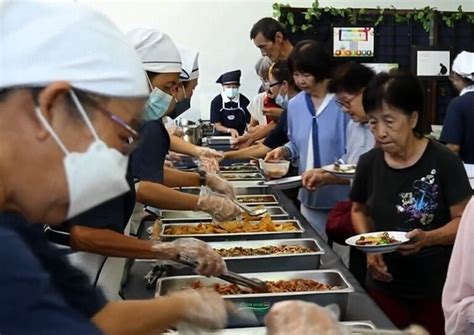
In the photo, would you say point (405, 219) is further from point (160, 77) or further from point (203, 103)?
point (203, 103)

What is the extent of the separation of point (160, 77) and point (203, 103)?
430 cm

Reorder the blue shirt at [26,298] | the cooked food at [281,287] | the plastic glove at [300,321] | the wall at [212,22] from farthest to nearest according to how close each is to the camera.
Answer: the wall at [212,22], the cooked food at [281,287], the plastic glove at [300,321], the blue shirt at [26,298]

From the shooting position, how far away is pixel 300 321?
2.56 ft

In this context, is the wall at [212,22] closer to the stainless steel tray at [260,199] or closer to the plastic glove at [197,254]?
the stainless steel tray at [260,199]

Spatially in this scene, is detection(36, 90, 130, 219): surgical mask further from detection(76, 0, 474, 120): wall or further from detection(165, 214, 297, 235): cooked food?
detection(76, 0, 474, 120): wall

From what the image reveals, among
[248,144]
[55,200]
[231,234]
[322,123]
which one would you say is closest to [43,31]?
[55,200]

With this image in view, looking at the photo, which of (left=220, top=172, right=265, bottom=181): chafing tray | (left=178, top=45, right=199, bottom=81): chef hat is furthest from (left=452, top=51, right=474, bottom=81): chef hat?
(left=178, top=45, right=199, bottom=81): chef hat

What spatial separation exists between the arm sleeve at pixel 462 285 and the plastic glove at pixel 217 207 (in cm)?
76

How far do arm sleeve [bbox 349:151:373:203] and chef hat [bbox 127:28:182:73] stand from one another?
59cm

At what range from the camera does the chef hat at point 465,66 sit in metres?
2.97

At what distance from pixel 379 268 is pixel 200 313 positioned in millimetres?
735

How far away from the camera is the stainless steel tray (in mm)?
2224

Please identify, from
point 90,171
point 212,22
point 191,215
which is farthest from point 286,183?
point 212,22

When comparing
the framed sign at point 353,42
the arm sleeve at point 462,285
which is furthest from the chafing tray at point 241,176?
the framed sign at point 353,42
